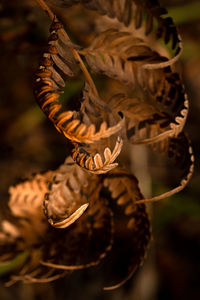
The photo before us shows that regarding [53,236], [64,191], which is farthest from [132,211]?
[53,236]

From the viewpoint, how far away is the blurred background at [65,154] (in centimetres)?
110

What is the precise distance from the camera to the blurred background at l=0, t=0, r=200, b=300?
3.61 ft

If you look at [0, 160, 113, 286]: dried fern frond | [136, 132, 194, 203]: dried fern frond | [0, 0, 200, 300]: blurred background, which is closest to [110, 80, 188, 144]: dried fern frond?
[136, 132, 194, 203]: dried fern frond

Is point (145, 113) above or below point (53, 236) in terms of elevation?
above

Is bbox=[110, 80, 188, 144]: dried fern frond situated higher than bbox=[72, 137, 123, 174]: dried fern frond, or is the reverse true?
bbox=[72, 137, 123, 174]: dried fern frond

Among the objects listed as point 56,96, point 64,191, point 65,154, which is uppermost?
point 56,96

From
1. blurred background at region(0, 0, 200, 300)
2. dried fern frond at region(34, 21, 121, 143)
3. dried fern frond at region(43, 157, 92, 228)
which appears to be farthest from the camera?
blurred background at region(0, 0, 200, 300)

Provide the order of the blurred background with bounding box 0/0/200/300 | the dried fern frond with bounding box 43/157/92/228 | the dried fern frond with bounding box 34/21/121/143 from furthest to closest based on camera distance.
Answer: the blurred background with bounding box 0/0/200/300
the dried fern frond with bounding box 43/157/92/228
the dried fern frond with bounding box 34/21/121/143

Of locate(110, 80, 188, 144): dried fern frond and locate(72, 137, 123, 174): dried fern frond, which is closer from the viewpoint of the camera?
locate(72, 137, 123, 174): dried fern frond

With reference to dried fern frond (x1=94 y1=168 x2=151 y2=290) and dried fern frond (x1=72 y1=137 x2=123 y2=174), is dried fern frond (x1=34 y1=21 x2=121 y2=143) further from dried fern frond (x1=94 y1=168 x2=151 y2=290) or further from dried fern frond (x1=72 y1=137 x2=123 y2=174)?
dried fern frond (x1=94 y1=168 x2=151 y2=290)

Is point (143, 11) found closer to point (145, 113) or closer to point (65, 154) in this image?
point (145, 113)

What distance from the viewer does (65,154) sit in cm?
175

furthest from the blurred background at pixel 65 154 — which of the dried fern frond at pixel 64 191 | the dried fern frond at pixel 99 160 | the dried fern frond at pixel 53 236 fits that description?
the dried fern frond at pixel 99 160

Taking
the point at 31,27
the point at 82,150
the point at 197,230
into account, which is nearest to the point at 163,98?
the point at 82,150
